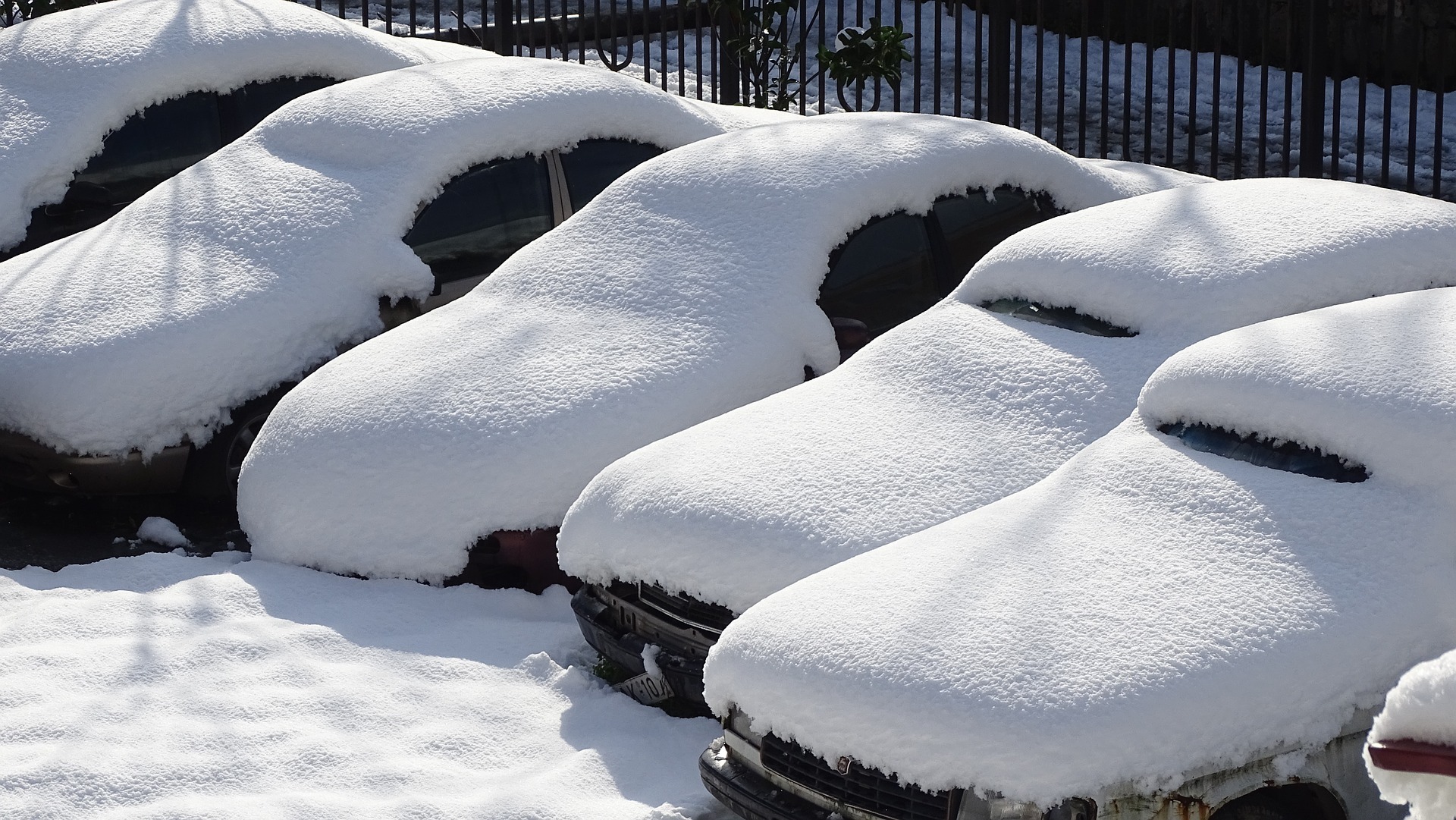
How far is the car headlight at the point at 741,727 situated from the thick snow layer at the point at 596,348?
164 centimetres

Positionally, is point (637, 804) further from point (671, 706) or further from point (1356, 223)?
point (1356, 223)

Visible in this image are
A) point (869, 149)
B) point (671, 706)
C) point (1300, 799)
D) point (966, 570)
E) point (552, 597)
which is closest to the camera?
point (1300, 799)

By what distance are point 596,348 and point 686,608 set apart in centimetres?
148

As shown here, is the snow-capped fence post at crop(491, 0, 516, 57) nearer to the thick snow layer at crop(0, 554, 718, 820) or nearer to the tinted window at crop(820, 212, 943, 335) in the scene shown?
the tinted window at crop(820, 212, 943, 335)

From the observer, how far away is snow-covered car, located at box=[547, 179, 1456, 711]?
504 cm

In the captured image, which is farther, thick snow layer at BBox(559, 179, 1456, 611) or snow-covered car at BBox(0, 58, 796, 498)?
snow-covered car at BBox(0, 58, 796, 498)

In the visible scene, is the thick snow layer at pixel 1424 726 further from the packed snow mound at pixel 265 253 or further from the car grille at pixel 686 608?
the packed snow mound at pixel 265 253

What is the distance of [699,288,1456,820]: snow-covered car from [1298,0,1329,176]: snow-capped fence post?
5.44 meters

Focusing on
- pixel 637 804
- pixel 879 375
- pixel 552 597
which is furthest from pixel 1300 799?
pixel 552 597

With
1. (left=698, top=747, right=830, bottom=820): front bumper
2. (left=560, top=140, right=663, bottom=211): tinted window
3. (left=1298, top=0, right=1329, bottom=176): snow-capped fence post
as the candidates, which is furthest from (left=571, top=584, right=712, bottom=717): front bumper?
(left=1298, top=0, right=1329, bottom=176): snow-capped fence post

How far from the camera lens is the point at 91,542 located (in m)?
6.97

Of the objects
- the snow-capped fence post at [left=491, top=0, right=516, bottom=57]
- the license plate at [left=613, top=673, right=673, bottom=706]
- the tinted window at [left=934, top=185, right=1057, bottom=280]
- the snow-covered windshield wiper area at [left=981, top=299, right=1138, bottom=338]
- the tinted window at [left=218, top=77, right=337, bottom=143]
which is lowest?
the license plate at [left=613, top=673, right=673, bottom=706]

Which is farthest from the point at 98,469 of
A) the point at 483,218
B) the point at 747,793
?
the point at 747,793

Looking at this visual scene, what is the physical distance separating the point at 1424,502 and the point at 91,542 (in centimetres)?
508
